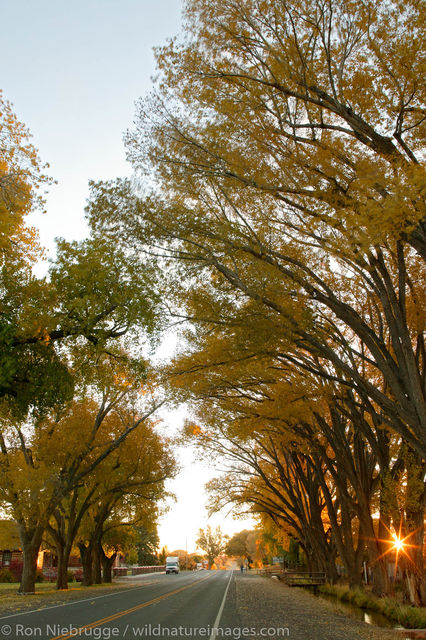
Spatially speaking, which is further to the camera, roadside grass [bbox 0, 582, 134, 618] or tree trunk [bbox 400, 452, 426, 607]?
tree trunk [bbox 400, 452, 426, 607]

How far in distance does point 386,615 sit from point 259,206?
490 inches

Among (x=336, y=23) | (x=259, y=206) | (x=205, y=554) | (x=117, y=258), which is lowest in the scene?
(x=205, y=554)

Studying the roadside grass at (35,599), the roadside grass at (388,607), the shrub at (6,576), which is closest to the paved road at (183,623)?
the roadside grass at (35,599)

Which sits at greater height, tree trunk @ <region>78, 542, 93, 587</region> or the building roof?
the building roof

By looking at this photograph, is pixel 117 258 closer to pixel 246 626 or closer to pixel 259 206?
pixel 259 206

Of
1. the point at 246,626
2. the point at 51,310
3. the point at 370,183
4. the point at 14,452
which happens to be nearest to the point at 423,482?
the point at 246,626

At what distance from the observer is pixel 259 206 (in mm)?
10727

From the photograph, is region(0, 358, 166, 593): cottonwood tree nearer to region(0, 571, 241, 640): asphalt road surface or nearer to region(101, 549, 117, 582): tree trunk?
region(0, 571, 241, 640): asphalt road surface

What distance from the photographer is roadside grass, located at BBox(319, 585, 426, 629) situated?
12.2 meters

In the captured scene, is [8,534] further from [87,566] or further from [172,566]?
[172,566]

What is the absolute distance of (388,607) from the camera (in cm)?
1360

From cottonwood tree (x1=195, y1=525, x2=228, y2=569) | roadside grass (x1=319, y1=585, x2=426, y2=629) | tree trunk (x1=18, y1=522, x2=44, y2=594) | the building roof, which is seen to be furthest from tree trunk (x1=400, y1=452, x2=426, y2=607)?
cottonwood tree (x1=195, y1=525, x2=228, y2=569)

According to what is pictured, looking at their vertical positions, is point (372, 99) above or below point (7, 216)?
above

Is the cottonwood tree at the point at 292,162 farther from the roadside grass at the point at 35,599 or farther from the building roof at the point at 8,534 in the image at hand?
the building roof at the point at 8,534
